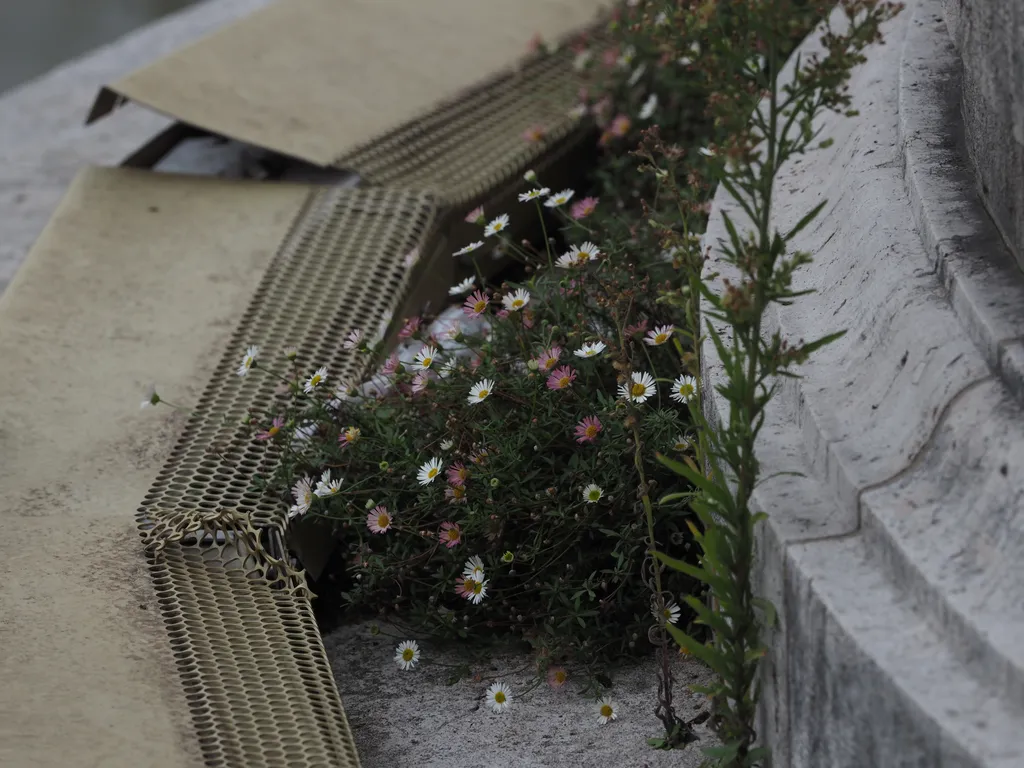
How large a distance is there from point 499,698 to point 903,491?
0.80 m

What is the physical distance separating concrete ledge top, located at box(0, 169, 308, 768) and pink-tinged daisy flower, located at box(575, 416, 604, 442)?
71 centimetres

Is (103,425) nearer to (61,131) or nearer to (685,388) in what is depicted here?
(685,388)

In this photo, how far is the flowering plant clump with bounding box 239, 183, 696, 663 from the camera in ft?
6.82

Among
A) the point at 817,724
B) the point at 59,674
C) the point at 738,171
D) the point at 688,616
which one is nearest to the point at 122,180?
the point at 59,674

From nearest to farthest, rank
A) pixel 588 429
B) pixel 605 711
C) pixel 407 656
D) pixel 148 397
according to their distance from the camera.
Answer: pixel 605 711 < pixel 588 429 < pixel 407 656 < pixel 148 397

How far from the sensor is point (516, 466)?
7.00 feet

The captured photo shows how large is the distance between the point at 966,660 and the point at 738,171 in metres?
0.60

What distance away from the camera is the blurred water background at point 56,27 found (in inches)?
271

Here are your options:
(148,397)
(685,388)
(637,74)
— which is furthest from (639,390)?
(637,74)

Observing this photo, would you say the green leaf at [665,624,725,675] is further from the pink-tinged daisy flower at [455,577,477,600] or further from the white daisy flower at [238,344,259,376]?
the white daisy flower at [238,344,259,376]

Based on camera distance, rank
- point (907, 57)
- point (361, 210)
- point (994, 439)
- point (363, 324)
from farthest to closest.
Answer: point (361, 210) → point (363, 324) → point (907, 57) → point (994, 439)

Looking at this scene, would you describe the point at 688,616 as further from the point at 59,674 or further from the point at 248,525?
the point at 59,674

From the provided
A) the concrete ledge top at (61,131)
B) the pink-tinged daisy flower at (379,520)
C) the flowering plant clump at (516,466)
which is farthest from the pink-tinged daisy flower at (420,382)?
the concrete ledge top at (61,131)

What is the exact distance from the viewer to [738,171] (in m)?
A: 1.52
